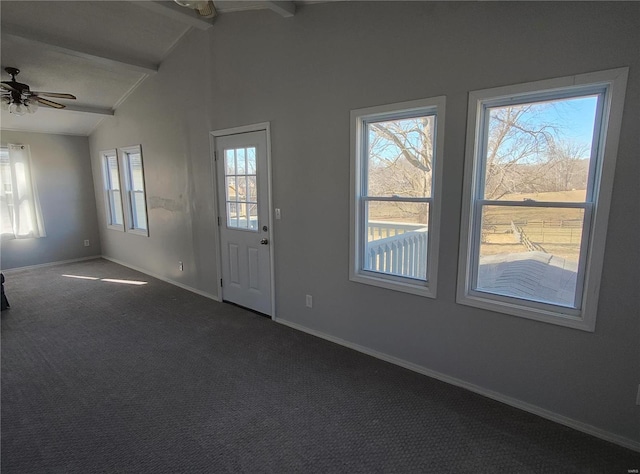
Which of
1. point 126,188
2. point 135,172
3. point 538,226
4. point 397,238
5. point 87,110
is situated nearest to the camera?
point 538,226

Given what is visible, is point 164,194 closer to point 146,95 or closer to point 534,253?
point 146,95

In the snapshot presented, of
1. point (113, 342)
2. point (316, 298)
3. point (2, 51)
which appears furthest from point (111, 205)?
point (316, 298)

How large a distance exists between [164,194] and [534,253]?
14.8 feet

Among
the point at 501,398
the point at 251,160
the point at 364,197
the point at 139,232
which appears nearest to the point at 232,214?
the point at 251,160

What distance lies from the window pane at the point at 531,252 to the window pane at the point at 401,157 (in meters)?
0.52

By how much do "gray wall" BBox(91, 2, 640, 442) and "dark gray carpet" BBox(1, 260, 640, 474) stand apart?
0.85 ft

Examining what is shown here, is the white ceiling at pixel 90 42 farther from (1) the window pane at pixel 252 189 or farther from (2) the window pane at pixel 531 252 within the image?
(2) the window pane at pixel 531 252

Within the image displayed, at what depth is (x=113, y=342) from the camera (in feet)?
9.95

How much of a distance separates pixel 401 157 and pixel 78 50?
368 cm

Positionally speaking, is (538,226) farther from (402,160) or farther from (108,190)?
(108,190)

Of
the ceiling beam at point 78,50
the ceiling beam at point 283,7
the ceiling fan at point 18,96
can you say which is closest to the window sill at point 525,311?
the ceiling beam at point 283,7

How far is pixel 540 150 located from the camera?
1.95 meters

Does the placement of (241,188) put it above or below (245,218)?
above

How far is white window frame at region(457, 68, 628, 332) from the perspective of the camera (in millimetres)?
1664
